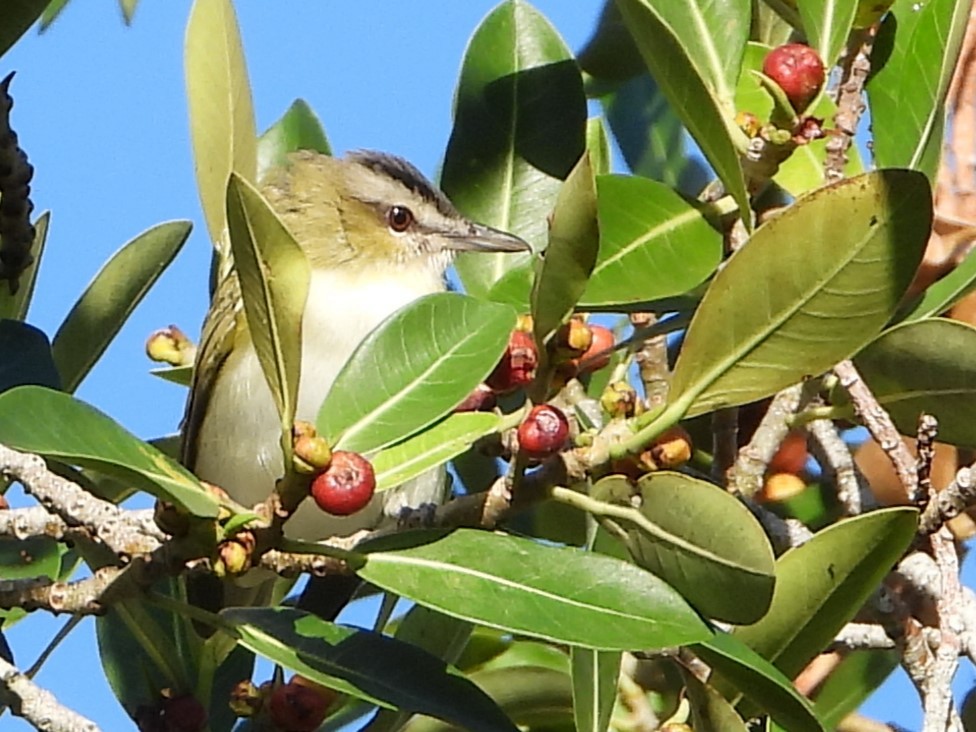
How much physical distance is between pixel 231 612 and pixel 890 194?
1.04 metres

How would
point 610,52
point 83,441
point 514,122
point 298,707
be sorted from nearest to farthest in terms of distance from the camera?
point 83,441 → point 298,707 → point 514,122 → point 610,52

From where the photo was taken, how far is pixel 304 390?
3.82m

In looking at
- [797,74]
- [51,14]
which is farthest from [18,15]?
[797,74]

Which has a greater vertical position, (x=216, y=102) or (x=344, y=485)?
(x=216, y=102)

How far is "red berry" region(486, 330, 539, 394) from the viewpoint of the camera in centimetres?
214

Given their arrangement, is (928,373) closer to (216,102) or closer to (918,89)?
(918,89)

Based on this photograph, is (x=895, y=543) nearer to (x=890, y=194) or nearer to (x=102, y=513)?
(x=890, y=194)

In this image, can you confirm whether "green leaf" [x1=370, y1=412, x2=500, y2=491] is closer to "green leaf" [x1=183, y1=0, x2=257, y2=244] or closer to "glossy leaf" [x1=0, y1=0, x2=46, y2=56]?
"glossy leaf" [x1=0, y1=0, x2=46, y2=56]

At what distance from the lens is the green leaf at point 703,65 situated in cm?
237

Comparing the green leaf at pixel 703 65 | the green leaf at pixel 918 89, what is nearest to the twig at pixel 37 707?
the green leaf at pixel 703 65

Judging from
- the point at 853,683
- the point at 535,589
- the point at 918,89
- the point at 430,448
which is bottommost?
the point at 853,683

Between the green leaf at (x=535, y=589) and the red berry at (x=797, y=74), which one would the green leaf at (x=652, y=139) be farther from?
the green leaf at (x=535, y=589)

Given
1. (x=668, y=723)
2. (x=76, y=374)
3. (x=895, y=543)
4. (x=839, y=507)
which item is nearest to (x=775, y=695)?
(x=895, y=543)

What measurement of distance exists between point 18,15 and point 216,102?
636 millimetres
